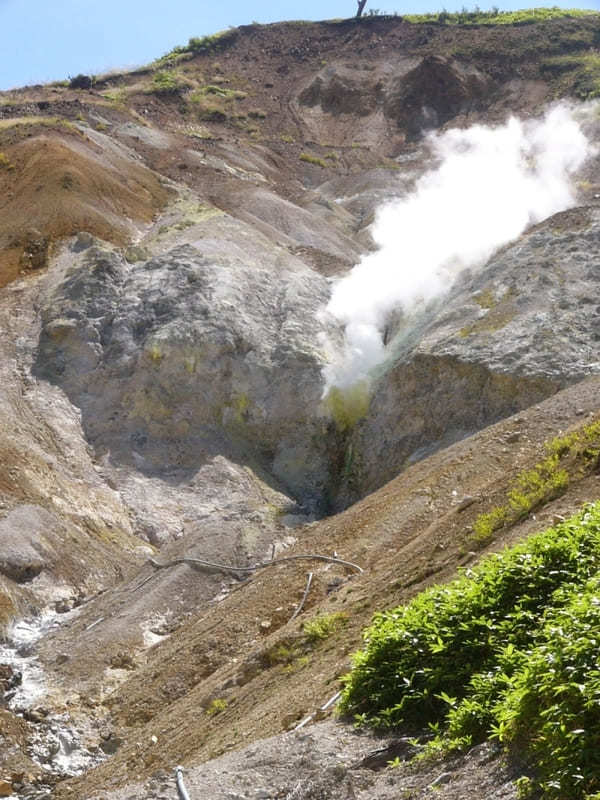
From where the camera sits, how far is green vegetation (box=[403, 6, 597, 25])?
6812cm

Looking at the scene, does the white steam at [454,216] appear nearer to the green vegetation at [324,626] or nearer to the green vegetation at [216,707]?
the green vegetation at [324,626]

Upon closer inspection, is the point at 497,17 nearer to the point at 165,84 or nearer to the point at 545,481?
the point at 165,84

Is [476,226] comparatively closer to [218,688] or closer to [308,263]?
[308,263]

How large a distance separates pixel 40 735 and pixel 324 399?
1325 centimetres

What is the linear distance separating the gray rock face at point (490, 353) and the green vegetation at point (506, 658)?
13078mm

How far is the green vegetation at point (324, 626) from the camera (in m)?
10.4

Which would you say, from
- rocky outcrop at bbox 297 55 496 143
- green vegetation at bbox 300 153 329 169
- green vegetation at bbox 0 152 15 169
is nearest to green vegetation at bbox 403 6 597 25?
rocky outcrop at bbox 297 55 496 143

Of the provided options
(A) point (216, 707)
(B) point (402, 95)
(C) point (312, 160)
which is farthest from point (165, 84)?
(A) point (216, 707)

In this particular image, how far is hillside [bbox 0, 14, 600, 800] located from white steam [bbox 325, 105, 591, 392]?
8.0 inches

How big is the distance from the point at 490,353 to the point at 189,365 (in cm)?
777

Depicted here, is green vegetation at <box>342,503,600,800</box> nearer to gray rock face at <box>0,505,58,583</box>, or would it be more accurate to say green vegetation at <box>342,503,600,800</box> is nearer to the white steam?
gray rock face at <box>0,505,58,583</box>

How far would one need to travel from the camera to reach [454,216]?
32.7 metres

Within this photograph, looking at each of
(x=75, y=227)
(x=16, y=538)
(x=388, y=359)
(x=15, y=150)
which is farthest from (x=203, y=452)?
(x=15, y=150)

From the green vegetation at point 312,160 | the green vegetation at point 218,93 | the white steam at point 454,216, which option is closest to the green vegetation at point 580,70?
the white steam at point 454,216
